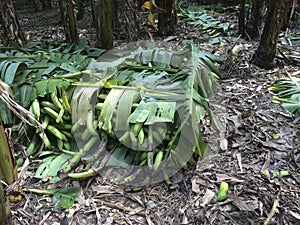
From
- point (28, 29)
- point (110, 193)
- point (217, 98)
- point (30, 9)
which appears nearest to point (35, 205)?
point (110, 193)

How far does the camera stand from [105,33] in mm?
2023

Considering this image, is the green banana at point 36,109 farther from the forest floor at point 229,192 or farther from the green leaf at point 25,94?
the forest floor at point 229,192

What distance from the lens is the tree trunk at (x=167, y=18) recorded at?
266 centimetres

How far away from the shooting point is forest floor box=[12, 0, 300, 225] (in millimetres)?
1099

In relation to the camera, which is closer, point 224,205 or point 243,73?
point 224,205

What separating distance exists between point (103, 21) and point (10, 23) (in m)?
0.59

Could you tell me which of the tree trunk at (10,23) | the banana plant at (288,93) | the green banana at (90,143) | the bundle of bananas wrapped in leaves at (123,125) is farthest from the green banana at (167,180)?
the tree trunk at (10,23)

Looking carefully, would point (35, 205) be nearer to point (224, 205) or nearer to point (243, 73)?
point (224, 205)

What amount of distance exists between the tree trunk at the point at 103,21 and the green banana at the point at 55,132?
2.85ft

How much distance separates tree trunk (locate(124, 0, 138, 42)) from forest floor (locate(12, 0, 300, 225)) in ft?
2.94

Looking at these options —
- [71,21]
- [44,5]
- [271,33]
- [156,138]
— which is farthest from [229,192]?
→ [44,5]

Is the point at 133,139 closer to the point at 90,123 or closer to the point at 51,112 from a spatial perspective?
the point at 90,123

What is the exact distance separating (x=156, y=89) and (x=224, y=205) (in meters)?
0.55

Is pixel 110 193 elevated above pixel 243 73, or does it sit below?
below
